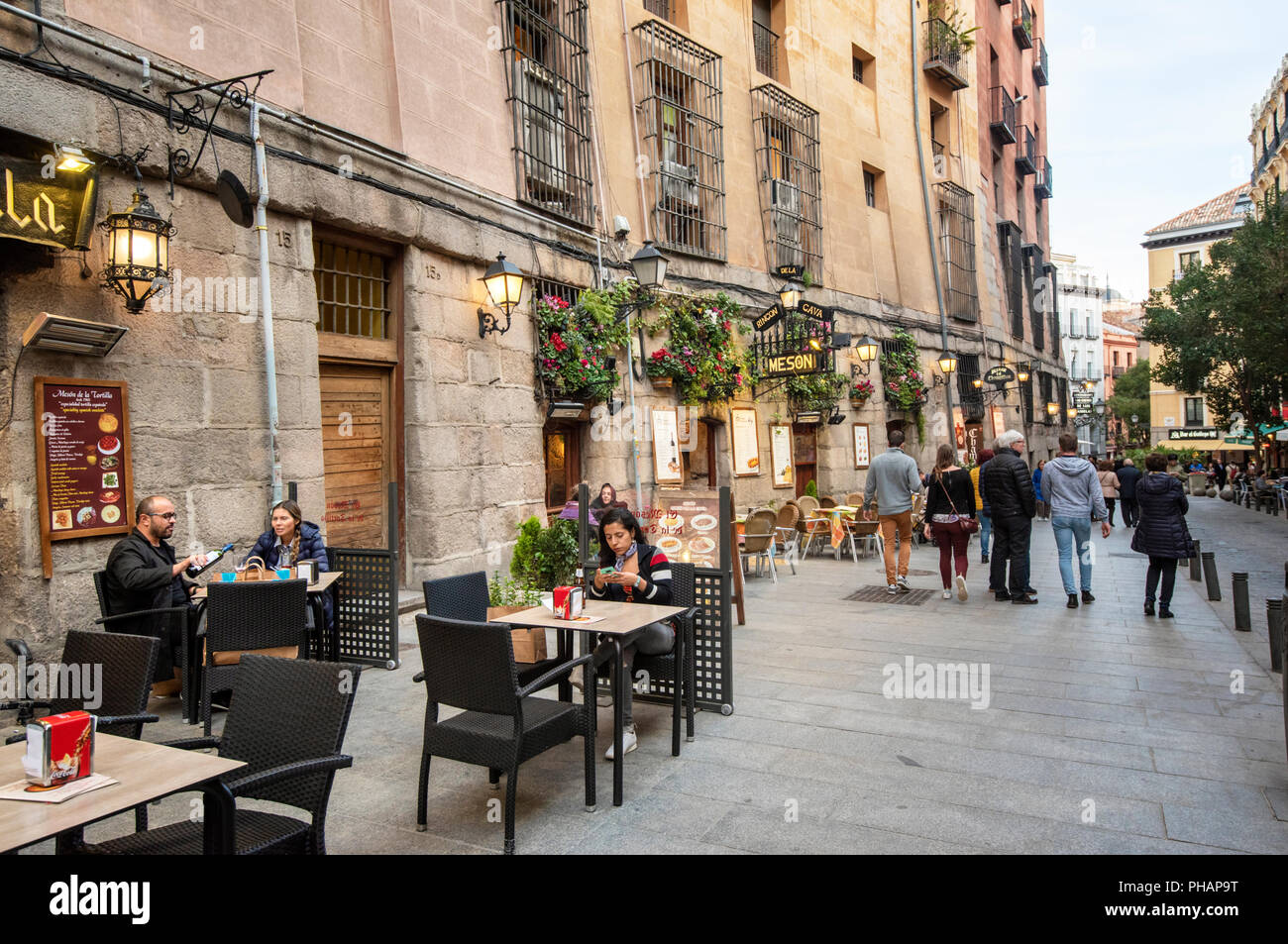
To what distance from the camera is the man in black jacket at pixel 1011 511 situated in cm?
848

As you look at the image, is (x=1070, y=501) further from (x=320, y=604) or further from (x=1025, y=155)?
(x=1025, y=155)

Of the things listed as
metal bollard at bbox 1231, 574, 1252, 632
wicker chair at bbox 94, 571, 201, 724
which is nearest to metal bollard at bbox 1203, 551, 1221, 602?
metal bollard at bbox 1231, 574, 1252, 632

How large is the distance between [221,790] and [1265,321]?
805 inches

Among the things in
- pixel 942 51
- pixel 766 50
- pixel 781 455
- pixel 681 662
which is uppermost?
pixel 942 51

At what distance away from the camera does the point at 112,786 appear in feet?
7.19

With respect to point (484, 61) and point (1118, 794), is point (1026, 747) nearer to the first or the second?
point (1118, 794)

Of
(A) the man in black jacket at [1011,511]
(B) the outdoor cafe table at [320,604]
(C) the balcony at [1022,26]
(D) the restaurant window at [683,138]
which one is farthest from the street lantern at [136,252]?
(C) the balcony at [1022,26]

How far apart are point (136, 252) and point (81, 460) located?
150 centimetres

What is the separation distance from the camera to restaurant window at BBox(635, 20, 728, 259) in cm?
1280

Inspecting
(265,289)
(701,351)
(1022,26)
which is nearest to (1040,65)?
(1022,26)

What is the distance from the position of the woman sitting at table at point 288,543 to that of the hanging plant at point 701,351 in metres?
6.81

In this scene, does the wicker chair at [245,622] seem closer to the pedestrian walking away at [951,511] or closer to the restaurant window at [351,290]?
the restaurant window at [351,290]

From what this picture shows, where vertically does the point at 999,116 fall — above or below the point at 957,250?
above

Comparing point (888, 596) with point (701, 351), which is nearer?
point (888, 596)
